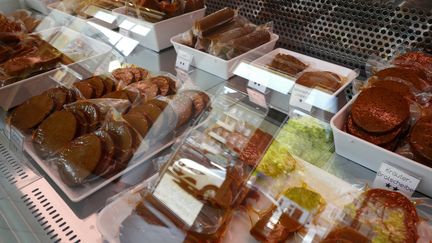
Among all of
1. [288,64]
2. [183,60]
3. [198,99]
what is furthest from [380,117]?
[183,60]

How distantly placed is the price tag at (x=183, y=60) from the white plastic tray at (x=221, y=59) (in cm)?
2

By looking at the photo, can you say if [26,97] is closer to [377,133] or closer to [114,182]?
[114,182]

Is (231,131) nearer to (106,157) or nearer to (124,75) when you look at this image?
(106,157)

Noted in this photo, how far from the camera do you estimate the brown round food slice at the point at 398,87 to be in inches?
52.0

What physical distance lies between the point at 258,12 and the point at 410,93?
104cm

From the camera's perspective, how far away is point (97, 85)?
1.70 m

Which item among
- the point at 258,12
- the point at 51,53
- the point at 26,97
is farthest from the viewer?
the point at 258,12

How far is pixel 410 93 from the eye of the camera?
1332 millimetres

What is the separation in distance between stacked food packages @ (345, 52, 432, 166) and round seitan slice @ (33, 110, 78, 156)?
1076 mm

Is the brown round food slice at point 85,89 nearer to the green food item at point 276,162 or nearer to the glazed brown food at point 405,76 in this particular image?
the green food item at point 276,162

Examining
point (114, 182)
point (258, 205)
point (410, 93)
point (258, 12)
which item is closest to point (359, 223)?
point (258, 205)

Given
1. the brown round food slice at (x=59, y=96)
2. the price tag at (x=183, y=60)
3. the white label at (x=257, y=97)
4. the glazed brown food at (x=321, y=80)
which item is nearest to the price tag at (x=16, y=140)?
the brown round food slice at (x=59, y=96)

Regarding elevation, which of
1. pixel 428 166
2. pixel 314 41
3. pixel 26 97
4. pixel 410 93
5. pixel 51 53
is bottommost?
pixel 26 97

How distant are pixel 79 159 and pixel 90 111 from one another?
27cm
